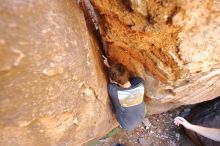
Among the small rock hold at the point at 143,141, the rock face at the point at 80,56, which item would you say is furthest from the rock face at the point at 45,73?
the small rock hold at the point at 143,141

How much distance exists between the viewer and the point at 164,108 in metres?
3.63

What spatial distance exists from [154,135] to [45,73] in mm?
2517

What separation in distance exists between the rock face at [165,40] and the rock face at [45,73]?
23cm

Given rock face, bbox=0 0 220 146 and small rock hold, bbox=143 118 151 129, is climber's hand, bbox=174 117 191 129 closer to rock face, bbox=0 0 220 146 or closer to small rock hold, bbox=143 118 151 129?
small rock hold, bbox=143 118 151 129

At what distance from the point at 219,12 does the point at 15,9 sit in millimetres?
1329

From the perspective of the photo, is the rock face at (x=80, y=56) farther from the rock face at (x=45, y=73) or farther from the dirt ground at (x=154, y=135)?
the dirt ground at (x=154, y=135)

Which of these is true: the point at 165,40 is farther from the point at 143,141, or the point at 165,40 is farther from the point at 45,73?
the point at 143,141

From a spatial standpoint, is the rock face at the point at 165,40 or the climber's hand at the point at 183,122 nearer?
the rock face at the point at 165,40

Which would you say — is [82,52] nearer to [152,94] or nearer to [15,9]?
[15,9]

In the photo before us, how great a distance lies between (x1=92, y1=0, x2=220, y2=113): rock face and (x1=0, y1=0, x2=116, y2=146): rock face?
0.23 m

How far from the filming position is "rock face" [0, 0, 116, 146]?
1646mm

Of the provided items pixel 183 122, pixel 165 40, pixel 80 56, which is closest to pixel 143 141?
pixel 183 122

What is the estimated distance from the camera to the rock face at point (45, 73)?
1646 mm

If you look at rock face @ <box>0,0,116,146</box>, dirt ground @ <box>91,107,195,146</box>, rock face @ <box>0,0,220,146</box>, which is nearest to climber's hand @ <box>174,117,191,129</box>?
dirt ground @ <box>91,107,195,146</box>
